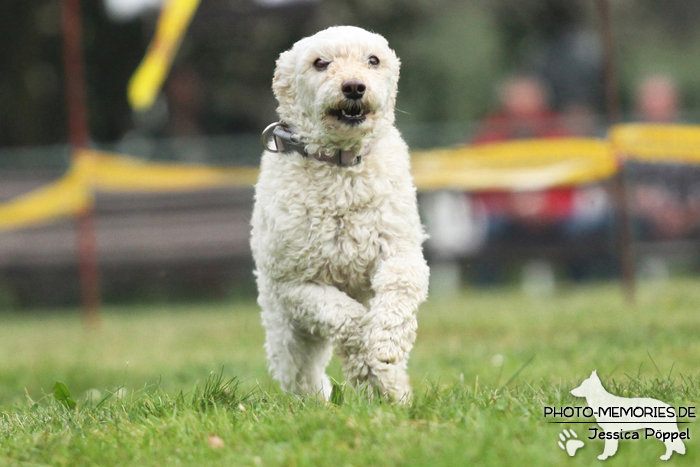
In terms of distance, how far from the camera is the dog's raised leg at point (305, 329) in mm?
3535

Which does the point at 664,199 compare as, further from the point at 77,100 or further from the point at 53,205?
the point at 53,205

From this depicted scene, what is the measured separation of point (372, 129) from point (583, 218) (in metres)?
8.49

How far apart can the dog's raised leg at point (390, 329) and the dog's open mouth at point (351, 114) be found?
1.89 ft

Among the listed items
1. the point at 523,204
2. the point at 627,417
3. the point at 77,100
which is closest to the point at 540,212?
the point at 523,204

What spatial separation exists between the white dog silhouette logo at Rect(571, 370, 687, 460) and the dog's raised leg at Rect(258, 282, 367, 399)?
35.7 inches

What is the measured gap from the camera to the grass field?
2.69 metres

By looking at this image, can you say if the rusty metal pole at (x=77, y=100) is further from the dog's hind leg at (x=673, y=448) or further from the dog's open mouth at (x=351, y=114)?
the dog's hind leg at (x=673, y=448)

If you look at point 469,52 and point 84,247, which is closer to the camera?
point 84,247

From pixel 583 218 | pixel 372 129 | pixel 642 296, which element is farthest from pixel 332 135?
pixel 583 218

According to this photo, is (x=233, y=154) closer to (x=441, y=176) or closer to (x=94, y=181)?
(x=94, y=181)

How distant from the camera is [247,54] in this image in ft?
52.2

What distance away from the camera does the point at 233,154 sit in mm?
12742

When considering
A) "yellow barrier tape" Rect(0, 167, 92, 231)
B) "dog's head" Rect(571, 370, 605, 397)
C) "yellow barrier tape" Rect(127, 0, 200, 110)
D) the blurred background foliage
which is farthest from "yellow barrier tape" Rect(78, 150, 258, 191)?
"dog's head" Rect(571, 370, 605, 397)

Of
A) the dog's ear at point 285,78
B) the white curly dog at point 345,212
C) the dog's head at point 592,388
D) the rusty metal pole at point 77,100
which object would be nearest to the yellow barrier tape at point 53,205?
the rusty metal pole at point 77,100
